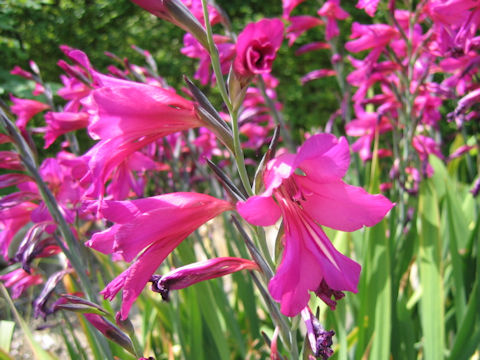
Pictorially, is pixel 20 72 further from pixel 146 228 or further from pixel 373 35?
pixel 373 35

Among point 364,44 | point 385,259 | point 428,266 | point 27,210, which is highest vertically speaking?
point 364,44

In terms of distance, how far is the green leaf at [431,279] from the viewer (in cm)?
137

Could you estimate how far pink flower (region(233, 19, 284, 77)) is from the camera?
691mm

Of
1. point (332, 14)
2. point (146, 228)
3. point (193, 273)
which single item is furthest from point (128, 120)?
point (332, 14)

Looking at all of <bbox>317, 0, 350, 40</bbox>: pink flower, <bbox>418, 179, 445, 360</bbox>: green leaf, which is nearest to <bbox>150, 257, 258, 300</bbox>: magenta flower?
<bbox>418, 179, 445, 360</bbox>: green leaf

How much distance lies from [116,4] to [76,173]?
467 cm

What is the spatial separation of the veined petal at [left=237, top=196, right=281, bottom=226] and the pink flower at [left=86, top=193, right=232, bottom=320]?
5.0 inches

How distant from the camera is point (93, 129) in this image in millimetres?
698

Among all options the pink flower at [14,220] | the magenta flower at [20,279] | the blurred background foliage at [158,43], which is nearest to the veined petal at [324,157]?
the pink flower at [14,220]

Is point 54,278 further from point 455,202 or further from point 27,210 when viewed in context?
point 455,202

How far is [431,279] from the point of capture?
1454 mm

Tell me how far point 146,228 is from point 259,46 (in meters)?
0.36

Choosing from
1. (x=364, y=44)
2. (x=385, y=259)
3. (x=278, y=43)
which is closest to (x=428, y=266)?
(x=385, y=259)

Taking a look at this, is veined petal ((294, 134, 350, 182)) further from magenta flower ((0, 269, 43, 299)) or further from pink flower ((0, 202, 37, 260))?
magenta flower ((0, 269, 43, 299))
